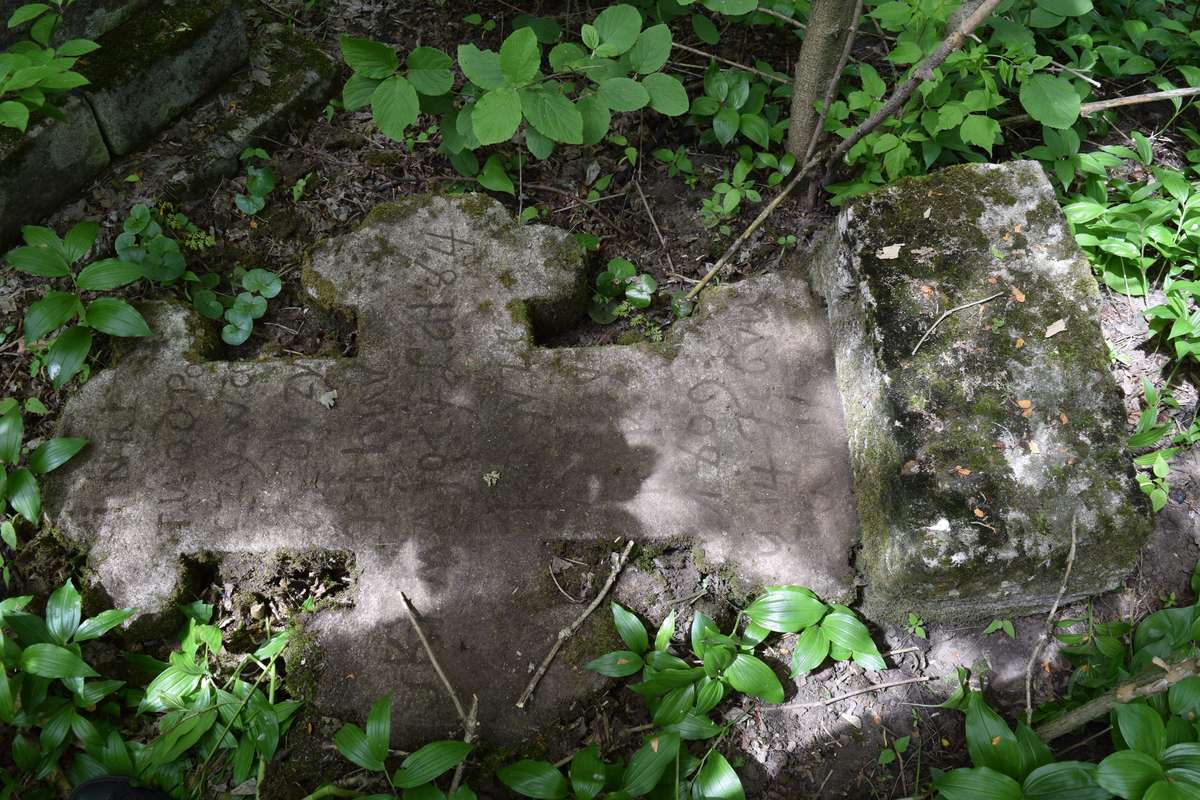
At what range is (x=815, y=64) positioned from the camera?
3090 mm

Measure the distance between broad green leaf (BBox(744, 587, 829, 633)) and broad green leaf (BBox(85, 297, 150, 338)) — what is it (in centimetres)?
227

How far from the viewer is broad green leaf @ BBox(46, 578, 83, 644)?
7.98 feet

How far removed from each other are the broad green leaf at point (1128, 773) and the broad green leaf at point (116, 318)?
10.5ft

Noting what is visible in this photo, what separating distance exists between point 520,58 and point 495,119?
218mm

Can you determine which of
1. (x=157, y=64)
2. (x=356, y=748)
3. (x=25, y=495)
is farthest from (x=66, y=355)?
(x=356, y=748)

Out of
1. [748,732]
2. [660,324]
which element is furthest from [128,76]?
[748,732]

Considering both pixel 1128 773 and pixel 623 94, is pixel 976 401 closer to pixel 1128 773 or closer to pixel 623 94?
pixel 1128 773

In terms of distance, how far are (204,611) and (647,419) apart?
1571 millimetres

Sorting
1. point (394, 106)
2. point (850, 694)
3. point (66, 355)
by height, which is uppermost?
point (394, 106)

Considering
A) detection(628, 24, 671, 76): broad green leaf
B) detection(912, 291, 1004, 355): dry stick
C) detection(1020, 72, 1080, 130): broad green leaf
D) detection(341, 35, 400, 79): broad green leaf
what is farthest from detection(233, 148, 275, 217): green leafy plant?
detection(1020, 72, 1080, 130): broad green leaf

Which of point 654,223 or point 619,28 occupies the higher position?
point 619,28

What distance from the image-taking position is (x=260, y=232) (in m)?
3.29

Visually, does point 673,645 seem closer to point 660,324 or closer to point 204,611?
point 660,324

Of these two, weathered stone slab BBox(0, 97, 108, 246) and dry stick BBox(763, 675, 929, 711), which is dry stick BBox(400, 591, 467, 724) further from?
weathered stone slab BBox(0, 97, 108, 246)
